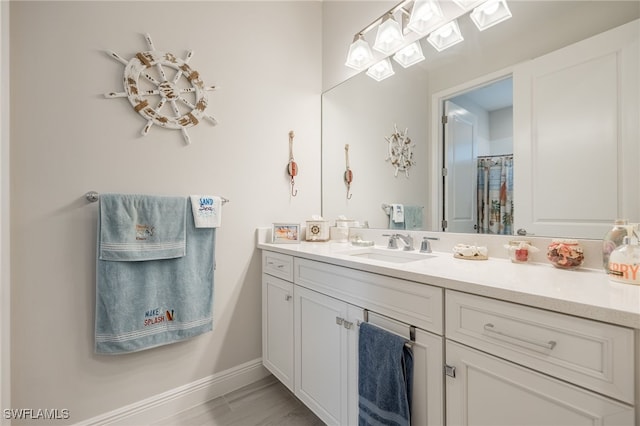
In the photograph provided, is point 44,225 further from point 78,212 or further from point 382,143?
point 382,143

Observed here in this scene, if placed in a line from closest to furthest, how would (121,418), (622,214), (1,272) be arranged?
(622,214) → (1,272) → (121,418)

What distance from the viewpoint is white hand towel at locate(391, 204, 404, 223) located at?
1643 mm

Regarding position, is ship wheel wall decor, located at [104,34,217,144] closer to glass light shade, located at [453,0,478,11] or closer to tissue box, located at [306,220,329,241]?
tissue box, located at [306,220,329,241]

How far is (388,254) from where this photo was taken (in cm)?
153

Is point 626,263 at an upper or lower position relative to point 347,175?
lower

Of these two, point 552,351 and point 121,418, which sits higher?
point 552,351

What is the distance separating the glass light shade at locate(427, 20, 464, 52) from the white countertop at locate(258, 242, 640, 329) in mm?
1114

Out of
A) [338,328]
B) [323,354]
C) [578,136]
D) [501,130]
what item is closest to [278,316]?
[323,354]

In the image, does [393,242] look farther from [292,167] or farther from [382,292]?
[292,167]

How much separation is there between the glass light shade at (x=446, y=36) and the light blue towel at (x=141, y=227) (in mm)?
1582

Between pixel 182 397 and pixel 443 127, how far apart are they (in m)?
2.03

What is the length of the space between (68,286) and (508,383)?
5.58 feet

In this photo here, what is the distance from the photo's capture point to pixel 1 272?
1056 millimetres

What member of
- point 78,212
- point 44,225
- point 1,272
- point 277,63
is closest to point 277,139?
point 277,63
